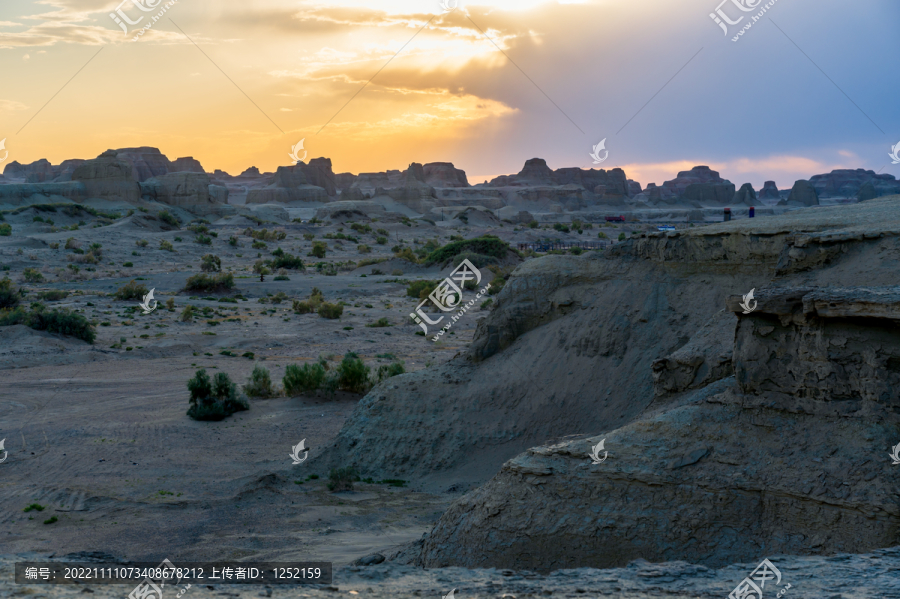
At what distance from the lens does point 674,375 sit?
8.02 m

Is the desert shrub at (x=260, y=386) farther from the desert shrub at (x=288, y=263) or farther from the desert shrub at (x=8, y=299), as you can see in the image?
the desert shrub at (x=288, y=263)

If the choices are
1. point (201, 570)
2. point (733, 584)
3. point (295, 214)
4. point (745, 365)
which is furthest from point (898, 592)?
point (295, 214)

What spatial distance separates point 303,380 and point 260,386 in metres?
1.10

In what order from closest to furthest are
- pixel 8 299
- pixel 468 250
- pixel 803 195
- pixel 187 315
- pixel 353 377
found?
1. pixel 353 377
2. pixel 187 315
3. pixel 8 299
4. pixel 468 250
5. pixel 803 195

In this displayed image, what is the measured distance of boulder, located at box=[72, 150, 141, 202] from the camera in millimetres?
84812

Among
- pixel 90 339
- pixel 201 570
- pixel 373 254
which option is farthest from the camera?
pixel 373 254

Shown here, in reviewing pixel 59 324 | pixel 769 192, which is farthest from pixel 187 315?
pixel 769 192

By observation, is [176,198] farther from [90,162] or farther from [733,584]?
[733,584]

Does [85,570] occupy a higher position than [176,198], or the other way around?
[176,198]

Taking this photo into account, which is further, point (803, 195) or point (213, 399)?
point (803, 195)

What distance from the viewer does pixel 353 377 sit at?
51.2ft

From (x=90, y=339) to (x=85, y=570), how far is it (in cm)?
1699

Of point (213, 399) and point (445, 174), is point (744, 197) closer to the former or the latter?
point (445, 174)
